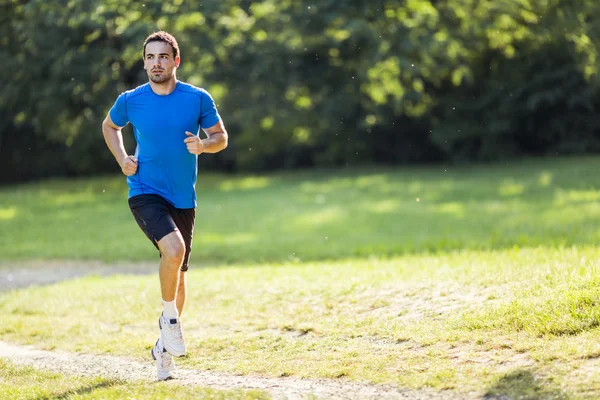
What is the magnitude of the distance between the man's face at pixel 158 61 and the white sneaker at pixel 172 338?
175cm

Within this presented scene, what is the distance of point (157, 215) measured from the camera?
21.7 ft

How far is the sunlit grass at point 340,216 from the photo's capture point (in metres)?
16.2

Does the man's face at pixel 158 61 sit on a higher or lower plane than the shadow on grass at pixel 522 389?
higher

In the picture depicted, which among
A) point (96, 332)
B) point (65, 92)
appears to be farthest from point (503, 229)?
point (65, 92)

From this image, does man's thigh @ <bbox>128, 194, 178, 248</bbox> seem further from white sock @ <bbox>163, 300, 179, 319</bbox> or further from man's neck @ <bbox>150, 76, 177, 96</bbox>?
man's neck @ <bbox>150, 76, 177, 96</bbox>

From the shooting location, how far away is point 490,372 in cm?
608

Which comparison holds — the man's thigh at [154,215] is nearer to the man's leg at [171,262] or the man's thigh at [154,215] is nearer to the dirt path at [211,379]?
the man's leg at [171,262]

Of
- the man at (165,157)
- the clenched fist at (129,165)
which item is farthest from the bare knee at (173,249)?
the clenched fist at (129,165)

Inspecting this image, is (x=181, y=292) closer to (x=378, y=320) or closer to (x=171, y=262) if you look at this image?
(x=171, y=262)

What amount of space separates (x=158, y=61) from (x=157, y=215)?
1.11m

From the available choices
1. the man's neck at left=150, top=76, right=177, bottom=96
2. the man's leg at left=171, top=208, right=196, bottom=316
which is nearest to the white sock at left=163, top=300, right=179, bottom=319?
the man's leg at left=171, top=208, right=196, bottom=316

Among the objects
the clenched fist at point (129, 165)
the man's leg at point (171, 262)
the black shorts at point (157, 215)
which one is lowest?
the man's leg at point (171, 262)

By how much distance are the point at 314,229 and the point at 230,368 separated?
12378 mm

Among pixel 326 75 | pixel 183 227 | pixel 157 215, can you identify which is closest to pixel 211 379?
pixel 183 227
